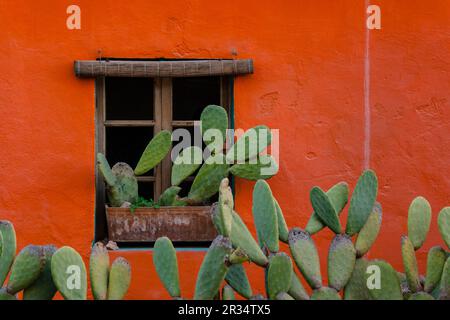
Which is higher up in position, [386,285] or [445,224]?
[445,224]

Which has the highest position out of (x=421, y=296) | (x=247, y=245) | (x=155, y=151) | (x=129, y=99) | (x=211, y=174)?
(x=129, y=99)

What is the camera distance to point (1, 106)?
5.29 m

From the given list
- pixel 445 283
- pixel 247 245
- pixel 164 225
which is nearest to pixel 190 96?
pixel 164 225

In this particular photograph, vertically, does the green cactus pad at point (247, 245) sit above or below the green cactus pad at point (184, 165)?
below

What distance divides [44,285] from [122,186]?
166 cm

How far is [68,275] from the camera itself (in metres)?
3.58

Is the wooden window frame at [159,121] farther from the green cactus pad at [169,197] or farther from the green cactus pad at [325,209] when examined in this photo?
the green cactus pad at [325,209]

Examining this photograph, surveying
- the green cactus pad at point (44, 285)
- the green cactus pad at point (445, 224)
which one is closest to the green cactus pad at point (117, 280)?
the green cactus pad at point (44, 285)

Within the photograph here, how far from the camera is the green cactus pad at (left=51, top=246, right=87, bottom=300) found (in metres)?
3.55

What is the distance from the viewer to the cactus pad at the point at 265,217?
384 centimetres

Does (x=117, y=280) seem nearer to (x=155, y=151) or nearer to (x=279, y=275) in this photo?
(x=279, y=275)

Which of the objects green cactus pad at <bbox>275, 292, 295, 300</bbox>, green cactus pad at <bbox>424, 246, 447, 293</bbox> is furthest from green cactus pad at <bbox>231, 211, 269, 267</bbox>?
green cactus pad at <bbox>424, 246, 447, 293</bbox>

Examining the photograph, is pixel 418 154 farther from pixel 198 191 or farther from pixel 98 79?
pixel 98 79

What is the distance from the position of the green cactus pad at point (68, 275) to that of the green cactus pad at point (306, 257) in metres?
0.92
